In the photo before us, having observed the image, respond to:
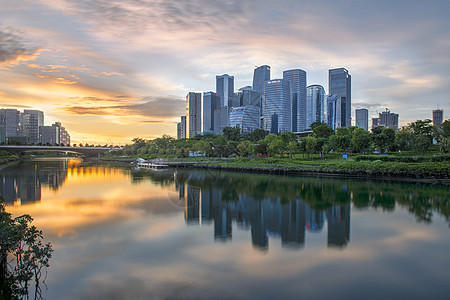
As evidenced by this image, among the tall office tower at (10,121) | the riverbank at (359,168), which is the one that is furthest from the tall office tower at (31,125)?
the riverbank at (359,168)

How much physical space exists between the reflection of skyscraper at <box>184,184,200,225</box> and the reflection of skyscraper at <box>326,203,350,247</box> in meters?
Answer: 7.25

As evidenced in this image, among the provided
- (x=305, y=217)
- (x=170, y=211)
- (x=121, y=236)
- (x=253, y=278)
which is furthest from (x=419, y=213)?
(x=121, y=236)

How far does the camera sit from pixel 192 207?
20812 millimetres

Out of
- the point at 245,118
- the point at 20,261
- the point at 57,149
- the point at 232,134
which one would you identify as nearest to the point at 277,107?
the point at 245,118

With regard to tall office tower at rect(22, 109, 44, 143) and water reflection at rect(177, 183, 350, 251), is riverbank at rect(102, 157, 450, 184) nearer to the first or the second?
water reflection at rect(177, 183, 350, 251)

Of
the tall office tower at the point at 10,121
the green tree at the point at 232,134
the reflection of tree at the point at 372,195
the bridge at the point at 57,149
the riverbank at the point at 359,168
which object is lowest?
the reflection of tree at the point at 372,195

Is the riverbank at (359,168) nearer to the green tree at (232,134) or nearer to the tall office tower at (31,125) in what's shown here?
the green tree at (232,134)

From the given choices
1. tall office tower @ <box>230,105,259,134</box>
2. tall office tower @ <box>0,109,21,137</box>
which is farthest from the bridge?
tall office tower @ <box>0,109,21,137</box>

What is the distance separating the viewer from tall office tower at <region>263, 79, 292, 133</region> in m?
181

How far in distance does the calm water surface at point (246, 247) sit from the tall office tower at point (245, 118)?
140214 millimetres

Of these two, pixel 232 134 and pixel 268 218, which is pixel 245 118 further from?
pixel 268 218

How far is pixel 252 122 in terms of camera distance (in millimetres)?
167250

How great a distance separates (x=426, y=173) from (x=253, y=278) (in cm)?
3248

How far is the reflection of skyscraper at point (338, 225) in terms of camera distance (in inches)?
528
